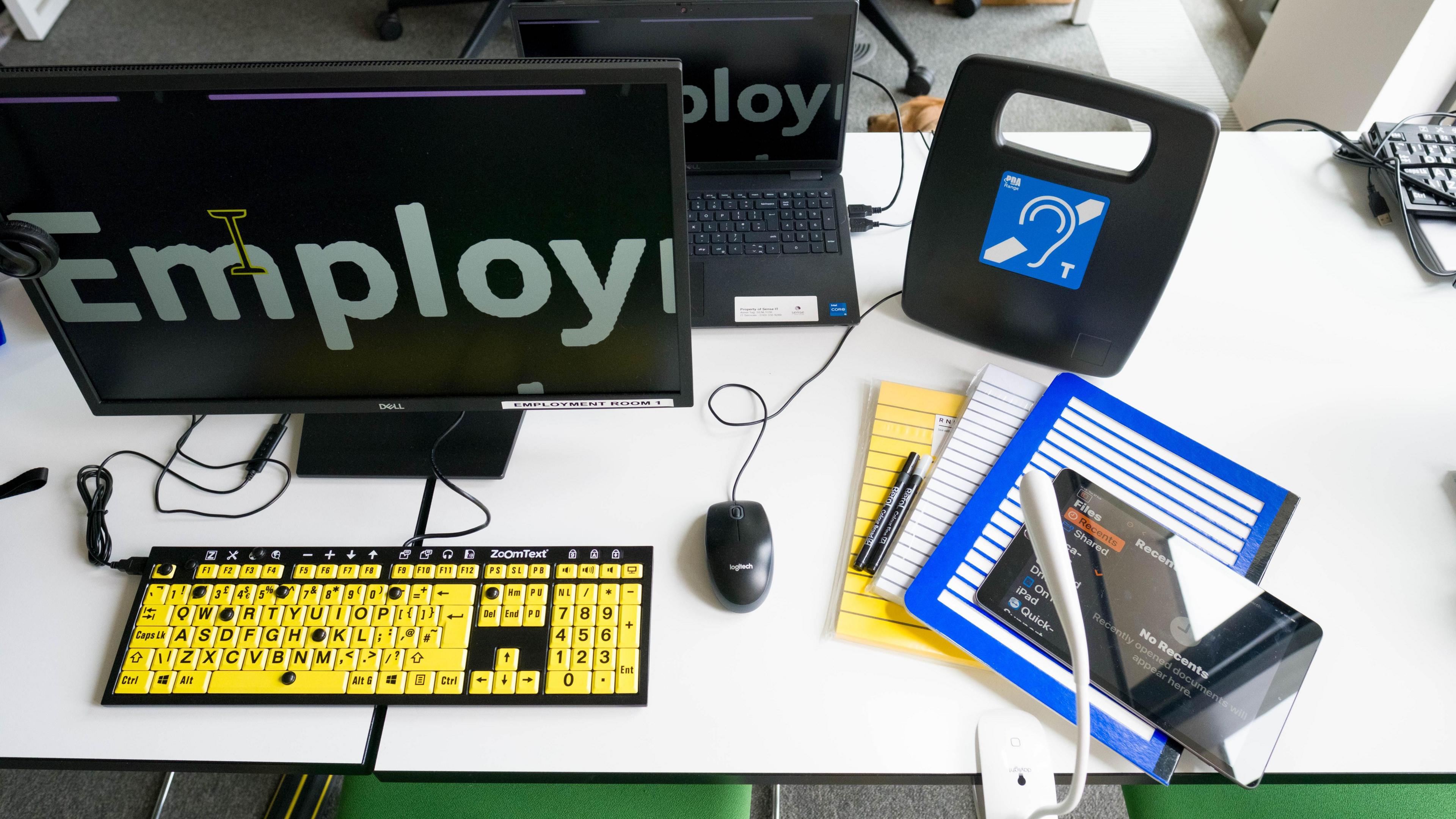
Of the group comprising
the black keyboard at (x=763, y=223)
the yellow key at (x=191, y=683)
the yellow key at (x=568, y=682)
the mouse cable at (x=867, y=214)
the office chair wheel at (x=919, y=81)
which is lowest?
the yellow key at (x=191, y=683)

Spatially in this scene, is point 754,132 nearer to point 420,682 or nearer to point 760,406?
point 760,406

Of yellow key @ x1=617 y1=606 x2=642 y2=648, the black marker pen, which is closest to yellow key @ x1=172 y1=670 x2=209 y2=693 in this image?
yellow key @ x1=617 y1=606 x2=642 y2=648

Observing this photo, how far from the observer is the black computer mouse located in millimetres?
766

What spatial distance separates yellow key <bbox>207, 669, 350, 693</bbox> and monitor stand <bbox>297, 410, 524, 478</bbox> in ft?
0.67

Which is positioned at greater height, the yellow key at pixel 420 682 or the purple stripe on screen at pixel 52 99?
the purple stripe on screen at pixel 52 99

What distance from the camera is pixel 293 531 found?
0.82m

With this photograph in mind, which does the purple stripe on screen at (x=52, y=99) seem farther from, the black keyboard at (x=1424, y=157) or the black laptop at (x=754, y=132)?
the black keyboard at (x=1424, y=157)

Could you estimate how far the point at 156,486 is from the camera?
0.85 meters

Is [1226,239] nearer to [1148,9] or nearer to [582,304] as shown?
[582,304]

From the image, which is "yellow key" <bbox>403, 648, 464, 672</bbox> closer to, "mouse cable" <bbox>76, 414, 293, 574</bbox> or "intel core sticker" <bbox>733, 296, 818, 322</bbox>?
"mouse cable" <bbox>76, 414, 293, 574</bbox>

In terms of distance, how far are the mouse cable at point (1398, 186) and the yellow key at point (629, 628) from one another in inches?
40.2

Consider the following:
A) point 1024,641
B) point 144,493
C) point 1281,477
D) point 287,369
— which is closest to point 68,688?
point 144,493

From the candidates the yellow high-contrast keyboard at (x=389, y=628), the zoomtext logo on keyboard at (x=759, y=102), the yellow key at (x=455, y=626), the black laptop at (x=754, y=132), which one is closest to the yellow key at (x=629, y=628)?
the yellow high-contrast keyboard at (x=389, y=628)

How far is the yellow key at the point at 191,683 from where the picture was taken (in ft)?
2.33
